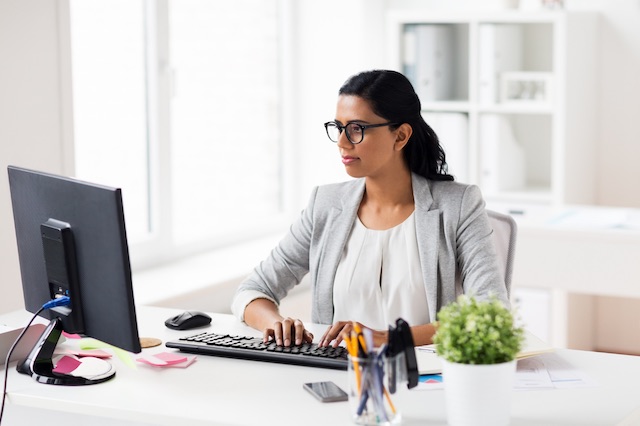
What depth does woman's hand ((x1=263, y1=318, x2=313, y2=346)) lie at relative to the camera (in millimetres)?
2053

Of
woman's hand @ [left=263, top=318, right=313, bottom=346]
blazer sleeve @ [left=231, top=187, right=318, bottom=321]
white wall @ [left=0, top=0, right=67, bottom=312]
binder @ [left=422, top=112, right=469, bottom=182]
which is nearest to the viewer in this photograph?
woman's hand @ [left=263, top=318, right=313, bottom=346]

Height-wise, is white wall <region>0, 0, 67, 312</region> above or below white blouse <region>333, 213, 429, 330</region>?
above

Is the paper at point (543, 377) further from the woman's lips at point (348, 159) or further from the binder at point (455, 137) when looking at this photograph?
the binder at point (455, 137)

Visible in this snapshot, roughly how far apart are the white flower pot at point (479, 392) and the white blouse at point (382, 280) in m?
0.76

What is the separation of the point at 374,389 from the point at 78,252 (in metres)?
0.66

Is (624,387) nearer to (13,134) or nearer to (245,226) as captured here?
(13,134)

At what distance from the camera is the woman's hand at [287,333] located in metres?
2.05

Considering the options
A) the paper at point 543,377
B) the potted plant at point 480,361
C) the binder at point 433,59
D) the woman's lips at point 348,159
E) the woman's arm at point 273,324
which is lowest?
the paper at point 543,377

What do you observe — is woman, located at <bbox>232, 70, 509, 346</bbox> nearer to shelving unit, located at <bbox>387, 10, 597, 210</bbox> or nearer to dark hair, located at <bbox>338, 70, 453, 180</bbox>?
dark hair, located at <bbox>338, 70, 453, 180</bbox>

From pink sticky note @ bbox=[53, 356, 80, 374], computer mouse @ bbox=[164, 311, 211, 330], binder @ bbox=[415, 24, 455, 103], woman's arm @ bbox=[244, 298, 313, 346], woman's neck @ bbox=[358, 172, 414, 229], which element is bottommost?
pink sticky note @ bbox=[53, 356, 80, 374]

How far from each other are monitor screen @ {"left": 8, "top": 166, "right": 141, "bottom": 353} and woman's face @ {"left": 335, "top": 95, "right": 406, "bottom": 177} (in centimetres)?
69

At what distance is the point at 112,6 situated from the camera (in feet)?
11.8

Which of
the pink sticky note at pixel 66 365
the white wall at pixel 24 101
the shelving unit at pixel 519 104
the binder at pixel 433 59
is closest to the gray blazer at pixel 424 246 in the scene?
the pink sticky note at pixel 66 365

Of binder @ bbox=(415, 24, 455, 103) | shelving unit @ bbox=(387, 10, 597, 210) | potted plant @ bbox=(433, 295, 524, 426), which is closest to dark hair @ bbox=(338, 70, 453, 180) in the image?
potted plant @ bbox=(433, 295, 524, 426)
